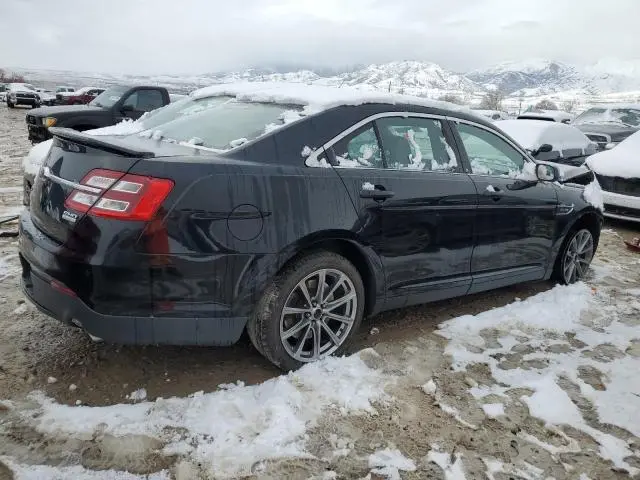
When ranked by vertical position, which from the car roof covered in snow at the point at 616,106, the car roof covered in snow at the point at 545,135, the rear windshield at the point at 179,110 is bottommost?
the car roof covered in snow at the point at 545,135

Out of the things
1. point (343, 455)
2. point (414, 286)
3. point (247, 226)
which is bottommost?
point (343, 455)

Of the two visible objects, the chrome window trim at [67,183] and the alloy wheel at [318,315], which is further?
the alloy wheel at [318,315]

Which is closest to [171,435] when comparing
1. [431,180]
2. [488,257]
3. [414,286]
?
[414,286]

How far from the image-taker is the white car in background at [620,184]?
7117 mm

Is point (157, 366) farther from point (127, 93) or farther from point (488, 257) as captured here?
point (127, 93)

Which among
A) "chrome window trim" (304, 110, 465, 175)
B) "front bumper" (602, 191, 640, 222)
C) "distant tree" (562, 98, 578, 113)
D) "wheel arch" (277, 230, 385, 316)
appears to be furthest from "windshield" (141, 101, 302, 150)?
"distant tree" (562, 98, 578, 113)

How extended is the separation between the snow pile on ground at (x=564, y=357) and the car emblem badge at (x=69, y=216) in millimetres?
2283

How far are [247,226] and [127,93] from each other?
9829mm

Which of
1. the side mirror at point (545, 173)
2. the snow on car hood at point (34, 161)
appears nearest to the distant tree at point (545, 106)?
the side mirror at point (545, 173)

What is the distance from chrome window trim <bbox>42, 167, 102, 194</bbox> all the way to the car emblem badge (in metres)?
0.12

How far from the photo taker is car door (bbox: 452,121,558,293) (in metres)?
3.82

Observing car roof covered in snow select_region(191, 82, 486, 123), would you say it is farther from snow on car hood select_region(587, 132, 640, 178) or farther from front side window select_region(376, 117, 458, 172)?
snow on car hood select_region(587, 132, 640, 178)

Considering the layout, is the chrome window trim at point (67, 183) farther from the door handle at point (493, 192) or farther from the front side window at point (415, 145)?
the door handle at point (493, 192)

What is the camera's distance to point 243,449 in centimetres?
235
